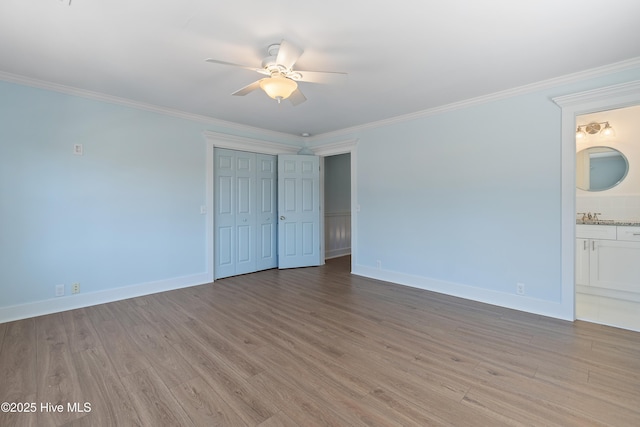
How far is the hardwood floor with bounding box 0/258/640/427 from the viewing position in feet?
5.36

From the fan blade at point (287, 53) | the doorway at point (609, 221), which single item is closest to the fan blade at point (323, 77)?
the fan blade at point (287, 53)

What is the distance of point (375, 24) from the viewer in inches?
79.3

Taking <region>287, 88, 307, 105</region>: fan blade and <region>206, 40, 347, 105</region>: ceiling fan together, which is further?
<region>287, 88, 307, 105</region>: fan blade

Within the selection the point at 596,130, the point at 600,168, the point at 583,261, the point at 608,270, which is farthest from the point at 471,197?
the point at 596,130

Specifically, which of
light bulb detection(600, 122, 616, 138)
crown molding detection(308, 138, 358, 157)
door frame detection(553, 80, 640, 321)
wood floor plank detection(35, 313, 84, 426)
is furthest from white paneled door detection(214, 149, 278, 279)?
light bulb detection(600, 122, 616, 138)

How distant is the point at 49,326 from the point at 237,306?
1808 mm

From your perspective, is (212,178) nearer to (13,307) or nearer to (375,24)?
(13,307)

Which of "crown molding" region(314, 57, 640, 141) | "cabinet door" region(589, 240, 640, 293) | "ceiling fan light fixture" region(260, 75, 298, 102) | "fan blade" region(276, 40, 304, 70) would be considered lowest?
"cabinet door" region(589, 240, 640, 293)

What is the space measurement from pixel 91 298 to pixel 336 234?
4.55 meters

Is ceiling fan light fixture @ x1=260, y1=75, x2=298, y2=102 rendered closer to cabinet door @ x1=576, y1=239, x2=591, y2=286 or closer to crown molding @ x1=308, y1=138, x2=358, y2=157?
crown molding @ x1=308, y1=138, x2=358, y2=157

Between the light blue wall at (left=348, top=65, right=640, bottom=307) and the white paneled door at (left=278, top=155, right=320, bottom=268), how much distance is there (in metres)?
1.07

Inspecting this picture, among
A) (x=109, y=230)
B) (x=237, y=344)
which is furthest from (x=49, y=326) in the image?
(x=237, y=344)

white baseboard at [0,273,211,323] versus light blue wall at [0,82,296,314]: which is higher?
light blue wall at [0,82,296,314]

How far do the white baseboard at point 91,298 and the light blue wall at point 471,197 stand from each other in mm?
2824
